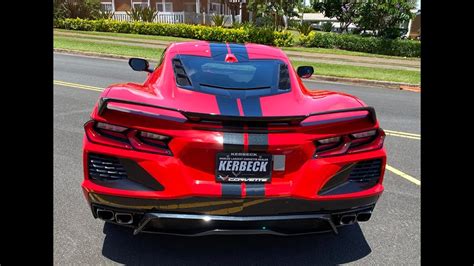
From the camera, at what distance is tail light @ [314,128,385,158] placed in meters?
2.69

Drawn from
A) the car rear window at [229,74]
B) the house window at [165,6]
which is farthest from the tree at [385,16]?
the car rear window at [229,74]

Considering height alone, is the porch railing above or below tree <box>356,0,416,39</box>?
above

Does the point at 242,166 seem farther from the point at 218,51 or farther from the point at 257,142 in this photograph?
the point at 218,51

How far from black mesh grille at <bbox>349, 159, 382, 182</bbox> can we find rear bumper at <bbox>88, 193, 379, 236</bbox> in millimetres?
196

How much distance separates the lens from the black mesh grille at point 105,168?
261 cm

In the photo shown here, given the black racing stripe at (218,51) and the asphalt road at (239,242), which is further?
the black racing stripe at (218,51)

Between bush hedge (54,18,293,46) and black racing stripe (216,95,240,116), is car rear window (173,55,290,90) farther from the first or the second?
bush hedge (54,18,293,46)

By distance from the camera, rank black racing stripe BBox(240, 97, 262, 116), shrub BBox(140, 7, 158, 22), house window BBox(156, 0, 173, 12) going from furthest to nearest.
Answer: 1. house window BBox(156, 0, 173, 12)
2. shrub BBox(140, 7, 158, 22)
3. black racing stripe BBox(240, 97, 262, 116)

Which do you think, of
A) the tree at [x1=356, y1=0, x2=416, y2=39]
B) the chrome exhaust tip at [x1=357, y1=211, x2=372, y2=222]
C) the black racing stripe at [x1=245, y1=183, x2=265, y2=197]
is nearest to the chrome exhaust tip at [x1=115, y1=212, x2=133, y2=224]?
the black racing stripe at [x1=245, y1=183, x2=265, y2=197]

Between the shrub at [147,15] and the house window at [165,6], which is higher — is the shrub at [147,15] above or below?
below

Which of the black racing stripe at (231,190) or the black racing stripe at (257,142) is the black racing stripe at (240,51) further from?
the black racing stripe at (231,190)
